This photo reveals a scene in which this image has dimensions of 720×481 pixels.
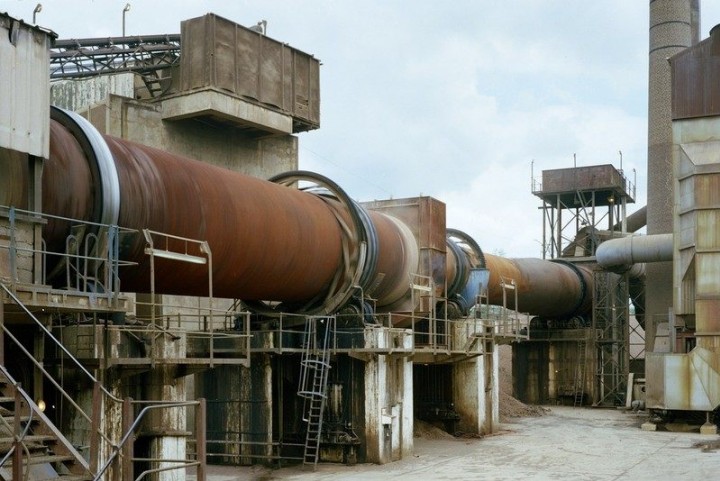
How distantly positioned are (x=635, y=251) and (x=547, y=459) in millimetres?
14187

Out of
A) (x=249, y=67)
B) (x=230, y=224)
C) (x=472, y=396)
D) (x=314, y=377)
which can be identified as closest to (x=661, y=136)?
(x=472, y=396)

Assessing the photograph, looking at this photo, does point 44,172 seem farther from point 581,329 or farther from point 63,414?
point 581,329

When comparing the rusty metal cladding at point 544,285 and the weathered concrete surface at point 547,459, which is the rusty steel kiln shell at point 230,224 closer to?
the weathered concrete surface at point 547,459

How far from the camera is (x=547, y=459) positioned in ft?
69.9

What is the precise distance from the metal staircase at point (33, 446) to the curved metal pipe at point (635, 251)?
27.5 m

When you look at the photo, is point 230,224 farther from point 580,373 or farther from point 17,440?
point 580,373

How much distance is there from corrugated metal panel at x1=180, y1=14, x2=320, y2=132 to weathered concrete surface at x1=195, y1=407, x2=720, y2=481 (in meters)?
11.4

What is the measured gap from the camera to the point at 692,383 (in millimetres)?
26766

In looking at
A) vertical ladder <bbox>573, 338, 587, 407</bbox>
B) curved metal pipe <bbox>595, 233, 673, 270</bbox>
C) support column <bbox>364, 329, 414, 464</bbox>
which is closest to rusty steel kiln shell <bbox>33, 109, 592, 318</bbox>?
support column <bbox>364, 329, 414, 464</bbox>

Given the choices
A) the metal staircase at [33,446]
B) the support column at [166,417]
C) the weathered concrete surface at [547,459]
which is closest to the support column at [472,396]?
the weathered concrete surface at [547,459]

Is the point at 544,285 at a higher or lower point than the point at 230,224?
lower

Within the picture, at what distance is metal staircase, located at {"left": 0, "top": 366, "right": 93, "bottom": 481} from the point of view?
25.8ft

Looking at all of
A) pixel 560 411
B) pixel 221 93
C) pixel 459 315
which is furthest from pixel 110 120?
pixel 560 411

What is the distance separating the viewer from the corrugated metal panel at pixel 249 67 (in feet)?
89.8
